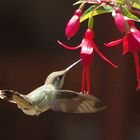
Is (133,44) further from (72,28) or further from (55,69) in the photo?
(55,69)

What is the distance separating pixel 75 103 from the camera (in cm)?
234

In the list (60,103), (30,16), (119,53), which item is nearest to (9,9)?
(30,16)

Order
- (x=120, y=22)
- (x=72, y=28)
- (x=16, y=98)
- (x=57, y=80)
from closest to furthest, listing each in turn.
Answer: (x=120, y=22) → (x=72, y=28) → (x=16, y=98) → (x=57, y=80)

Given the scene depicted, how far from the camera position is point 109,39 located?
5.07 metres

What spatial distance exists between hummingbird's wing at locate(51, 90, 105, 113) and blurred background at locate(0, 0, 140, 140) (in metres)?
2.62

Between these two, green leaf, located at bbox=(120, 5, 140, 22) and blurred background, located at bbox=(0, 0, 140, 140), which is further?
blurred background, located at bbox=(0, 0, 140, 140)

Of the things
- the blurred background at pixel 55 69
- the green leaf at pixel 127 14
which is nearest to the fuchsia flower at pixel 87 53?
the green leaf at pixel 127 14

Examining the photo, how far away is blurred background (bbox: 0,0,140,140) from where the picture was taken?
5078mm

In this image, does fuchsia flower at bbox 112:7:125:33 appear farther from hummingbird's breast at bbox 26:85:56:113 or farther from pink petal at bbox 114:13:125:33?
hummingbird's breast at bbox 26:85:56:113

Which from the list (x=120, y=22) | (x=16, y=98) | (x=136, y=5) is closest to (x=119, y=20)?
(x=120, y=22)

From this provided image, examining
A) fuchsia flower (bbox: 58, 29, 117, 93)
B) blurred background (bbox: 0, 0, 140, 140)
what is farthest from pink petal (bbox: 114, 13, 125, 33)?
blurred background (bbox: 0, 0, 140, 140)

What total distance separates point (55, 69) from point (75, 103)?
9.16ft

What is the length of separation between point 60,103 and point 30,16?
114 inches

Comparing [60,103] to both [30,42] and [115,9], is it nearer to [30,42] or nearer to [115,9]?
[115,9]
